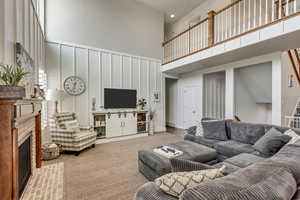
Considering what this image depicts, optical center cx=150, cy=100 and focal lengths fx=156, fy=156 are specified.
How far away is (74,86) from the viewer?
4.87 m

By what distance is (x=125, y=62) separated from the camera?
590cm

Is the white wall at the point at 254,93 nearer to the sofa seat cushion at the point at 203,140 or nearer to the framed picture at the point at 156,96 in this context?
the sofa seat cushion at the point at 203,140

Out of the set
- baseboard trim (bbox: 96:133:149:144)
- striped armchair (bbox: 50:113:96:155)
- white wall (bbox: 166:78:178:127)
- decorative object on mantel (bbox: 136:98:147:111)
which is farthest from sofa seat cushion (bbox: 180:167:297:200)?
white wall (bbox: 166:78:178:127)

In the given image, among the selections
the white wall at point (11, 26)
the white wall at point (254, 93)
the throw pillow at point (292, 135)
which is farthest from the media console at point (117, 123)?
the throw pillow at point (292, 135)

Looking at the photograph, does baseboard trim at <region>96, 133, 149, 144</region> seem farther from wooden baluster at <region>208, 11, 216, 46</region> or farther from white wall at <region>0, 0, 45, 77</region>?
wooden baluster at <region>208, 11, 216, 46</region>

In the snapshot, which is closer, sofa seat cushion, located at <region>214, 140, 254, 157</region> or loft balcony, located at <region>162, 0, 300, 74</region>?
sofa seat cushion, located at <region>214, 140, 254, 157</region>

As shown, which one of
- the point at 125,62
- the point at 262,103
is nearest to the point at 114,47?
the point at 125,62

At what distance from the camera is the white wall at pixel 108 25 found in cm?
478

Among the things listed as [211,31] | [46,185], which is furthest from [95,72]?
[211,31]

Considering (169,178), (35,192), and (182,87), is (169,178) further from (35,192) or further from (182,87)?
(182,87)

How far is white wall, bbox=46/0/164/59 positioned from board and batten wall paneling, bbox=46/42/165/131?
0.89ft

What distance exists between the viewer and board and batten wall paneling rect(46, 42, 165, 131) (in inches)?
185

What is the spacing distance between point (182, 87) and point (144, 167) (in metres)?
5.14

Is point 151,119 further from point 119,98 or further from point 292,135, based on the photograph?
point 292,135
